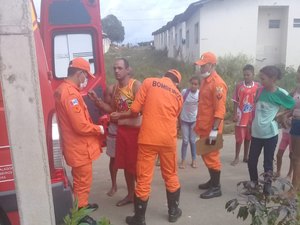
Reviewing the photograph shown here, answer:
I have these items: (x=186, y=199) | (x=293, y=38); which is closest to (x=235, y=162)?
(x=186, y=199)

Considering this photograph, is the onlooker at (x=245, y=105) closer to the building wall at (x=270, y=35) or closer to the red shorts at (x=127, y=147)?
the red shorts at (x=127, y=147)

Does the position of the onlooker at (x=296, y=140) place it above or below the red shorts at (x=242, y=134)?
above

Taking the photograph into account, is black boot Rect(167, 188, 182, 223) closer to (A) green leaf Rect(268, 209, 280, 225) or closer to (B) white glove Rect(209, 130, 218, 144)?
(B) white glove Rect(209, 130, 218, 144)

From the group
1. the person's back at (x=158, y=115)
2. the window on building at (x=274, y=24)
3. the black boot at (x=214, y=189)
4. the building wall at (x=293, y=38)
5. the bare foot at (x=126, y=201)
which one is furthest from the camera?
the window on building at (x=274, y=24)

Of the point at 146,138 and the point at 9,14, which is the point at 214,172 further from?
the point at 9,14

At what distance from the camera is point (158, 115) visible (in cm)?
373

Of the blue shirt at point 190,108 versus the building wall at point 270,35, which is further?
the building wall at point 270,35

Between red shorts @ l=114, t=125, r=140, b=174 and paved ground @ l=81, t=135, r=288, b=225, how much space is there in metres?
0.54

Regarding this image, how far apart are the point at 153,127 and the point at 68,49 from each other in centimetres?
196

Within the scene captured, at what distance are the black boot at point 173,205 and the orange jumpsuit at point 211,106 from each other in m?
0.83

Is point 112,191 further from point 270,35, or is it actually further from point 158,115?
point 270,35

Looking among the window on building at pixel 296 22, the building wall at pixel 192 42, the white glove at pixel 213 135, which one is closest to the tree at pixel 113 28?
the building wall at pixel 192 42

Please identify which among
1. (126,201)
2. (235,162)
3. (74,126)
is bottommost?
(235,162)

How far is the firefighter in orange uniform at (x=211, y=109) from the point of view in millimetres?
4355
